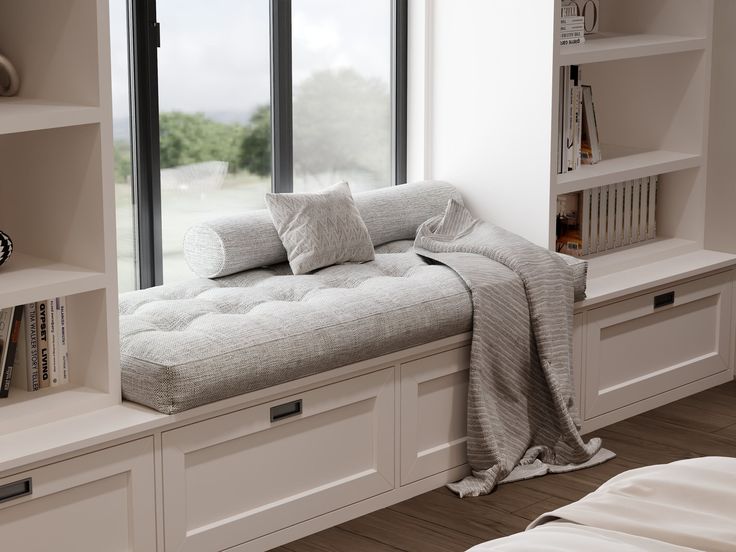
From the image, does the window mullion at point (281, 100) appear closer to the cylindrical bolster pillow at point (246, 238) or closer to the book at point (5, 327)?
the cylindrical bolster pillow at point (246, 238)

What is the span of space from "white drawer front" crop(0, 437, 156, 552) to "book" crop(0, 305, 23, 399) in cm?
28

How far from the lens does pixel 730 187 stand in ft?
14.3

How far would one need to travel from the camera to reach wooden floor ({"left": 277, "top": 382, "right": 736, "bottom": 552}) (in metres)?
3.08

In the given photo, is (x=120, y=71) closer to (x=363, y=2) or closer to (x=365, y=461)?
(x=363, y=2)

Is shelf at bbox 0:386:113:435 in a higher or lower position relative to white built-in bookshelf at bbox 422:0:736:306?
lower

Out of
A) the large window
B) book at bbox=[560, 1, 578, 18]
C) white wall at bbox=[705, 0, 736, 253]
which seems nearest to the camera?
the large window

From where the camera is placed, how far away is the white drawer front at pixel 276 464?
2.81 metres

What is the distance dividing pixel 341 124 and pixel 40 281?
1610 mm

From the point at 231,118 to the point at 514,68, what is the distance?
2.99ft

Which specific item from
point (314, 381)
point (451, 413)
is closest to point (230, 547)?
point (314, 381)

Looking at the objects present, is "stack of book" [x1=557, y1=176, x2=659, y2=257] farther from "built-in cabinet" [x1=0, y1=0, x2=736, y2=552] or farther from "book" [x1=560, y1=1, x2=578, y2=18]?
"book" [x1=560, y1=1, x2=578, y2=18]

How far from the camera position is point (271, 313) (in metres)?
Answer: 3.03

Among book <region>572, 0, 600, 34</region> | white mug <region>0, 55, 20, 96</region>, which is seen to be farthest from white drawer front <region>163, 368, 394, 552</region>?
book <region>572, 0, 600, 34</region>

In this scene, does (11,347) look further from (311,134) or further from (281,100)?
(311,134)
